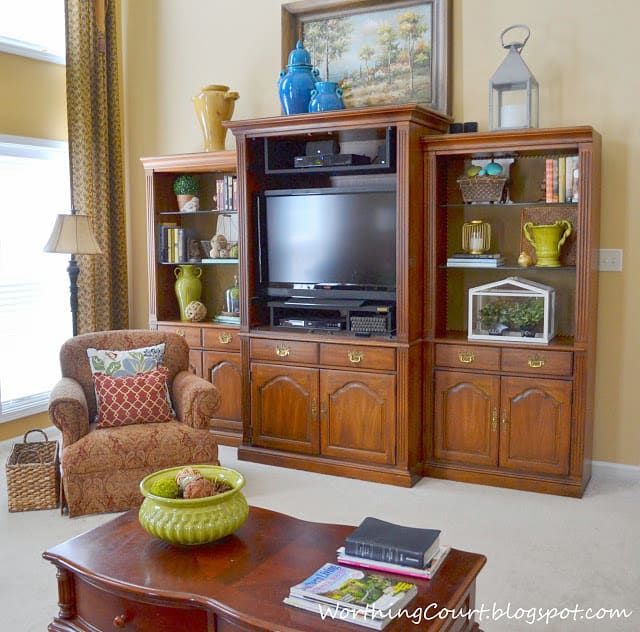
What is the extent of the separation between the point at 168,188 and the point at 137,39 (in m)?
1.20

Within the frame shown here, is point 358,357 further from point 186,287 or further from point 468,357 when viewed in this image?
point 186,287

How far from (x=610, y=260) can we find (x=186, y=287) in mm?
2714

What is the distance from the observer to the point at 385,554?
2.23 m

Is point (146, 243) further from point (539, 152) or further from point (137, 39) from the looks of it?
point (539, 152)

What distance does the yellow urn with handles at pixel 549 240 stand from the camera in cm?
411

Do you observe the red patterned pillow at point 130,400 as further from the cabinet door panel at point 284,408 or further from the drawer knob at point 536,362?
the drawer knob at point 536,362

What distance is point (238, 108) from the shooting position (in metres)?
5.22

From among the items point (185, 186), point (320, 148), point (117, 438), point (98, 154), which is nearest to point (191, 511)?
point (117, 438)

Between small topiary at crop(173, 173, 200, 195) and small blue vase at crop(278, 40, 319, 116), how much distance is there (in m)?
1.05

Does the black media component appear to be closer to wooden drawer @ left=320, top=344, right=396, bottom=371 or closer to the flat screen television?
the flat screen television

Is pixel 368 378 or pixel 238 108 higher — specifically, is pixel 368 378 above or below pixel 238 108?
below

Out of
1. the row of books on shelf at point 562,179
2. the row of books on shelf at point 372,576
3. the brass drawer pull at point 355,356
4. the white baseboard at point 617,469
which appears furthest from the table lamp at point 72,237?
the white baseboard at point 617,469

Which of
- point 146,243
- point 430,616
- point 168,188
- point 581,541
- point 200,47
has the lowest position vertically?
point 581,541

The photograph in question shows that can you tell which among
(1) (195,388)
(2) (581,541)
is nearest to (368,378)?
(1) (195,388)
